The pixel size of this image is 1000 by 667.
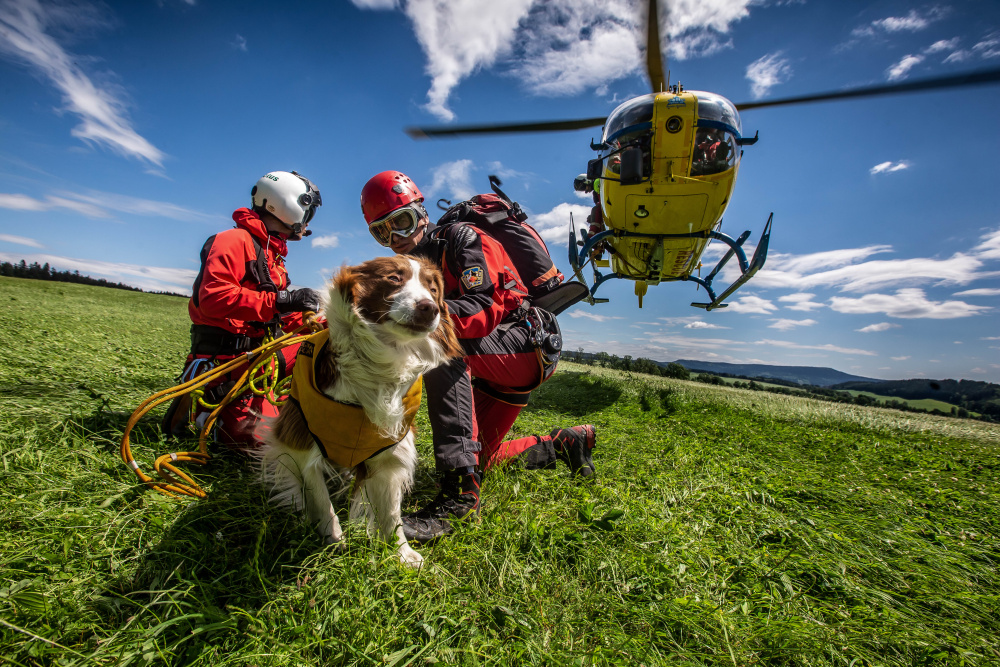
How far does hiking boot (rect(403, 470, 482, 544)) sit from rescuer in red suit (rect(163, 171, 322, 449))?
171 cm

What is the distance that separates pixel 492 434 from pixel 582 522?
1299mm

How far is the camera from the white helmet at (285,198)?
3.67 m

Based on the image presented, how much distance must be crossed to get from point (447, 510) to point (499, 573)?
2.49ft

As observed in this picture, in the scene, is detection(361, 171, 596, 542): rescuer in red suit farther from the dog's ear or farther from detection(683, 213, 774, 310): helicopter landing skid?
detection(683, 213, 774, 310): helicopter landing skid

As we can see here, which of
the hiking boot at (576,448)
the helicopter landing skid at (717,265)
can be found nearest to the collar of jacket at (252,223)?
the hiking boot at (576,448)

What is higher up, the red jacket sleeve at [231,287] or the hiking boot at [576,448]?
the red jacket sleeve at [231,287]

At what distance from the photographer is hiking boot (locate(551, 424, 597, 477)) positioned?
3.69m

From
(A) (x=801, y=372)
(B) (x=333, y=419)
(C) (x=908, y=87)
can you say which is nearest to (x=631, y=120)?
(C) (x=908, y=87)

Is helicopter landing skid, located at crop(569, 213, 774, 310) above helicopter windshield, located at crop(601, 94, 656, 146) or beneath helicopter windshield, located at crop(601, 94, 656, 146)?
beneath

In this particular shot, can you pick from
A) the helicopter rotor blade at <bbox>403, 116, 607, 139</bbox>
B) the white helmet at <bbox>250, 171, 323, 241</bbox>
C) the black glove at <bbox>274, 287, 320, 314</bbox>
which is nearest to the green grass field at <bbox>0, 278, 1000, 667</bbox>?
the black glove at <bbox>274, 287, 320, 314</bbox>

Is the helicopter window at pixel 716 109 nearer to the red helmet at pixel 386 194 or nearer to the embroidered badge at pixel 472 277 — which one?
the red helmet at pixel 386 194

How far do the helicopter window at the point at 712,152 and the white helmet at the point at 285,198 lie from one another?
7.62 m

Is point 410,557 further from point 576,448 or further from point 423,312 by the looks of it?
point 576,448

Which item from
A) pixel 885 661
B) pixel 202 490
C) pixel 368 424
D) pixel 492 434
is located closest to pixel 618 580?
pixel 885 661
